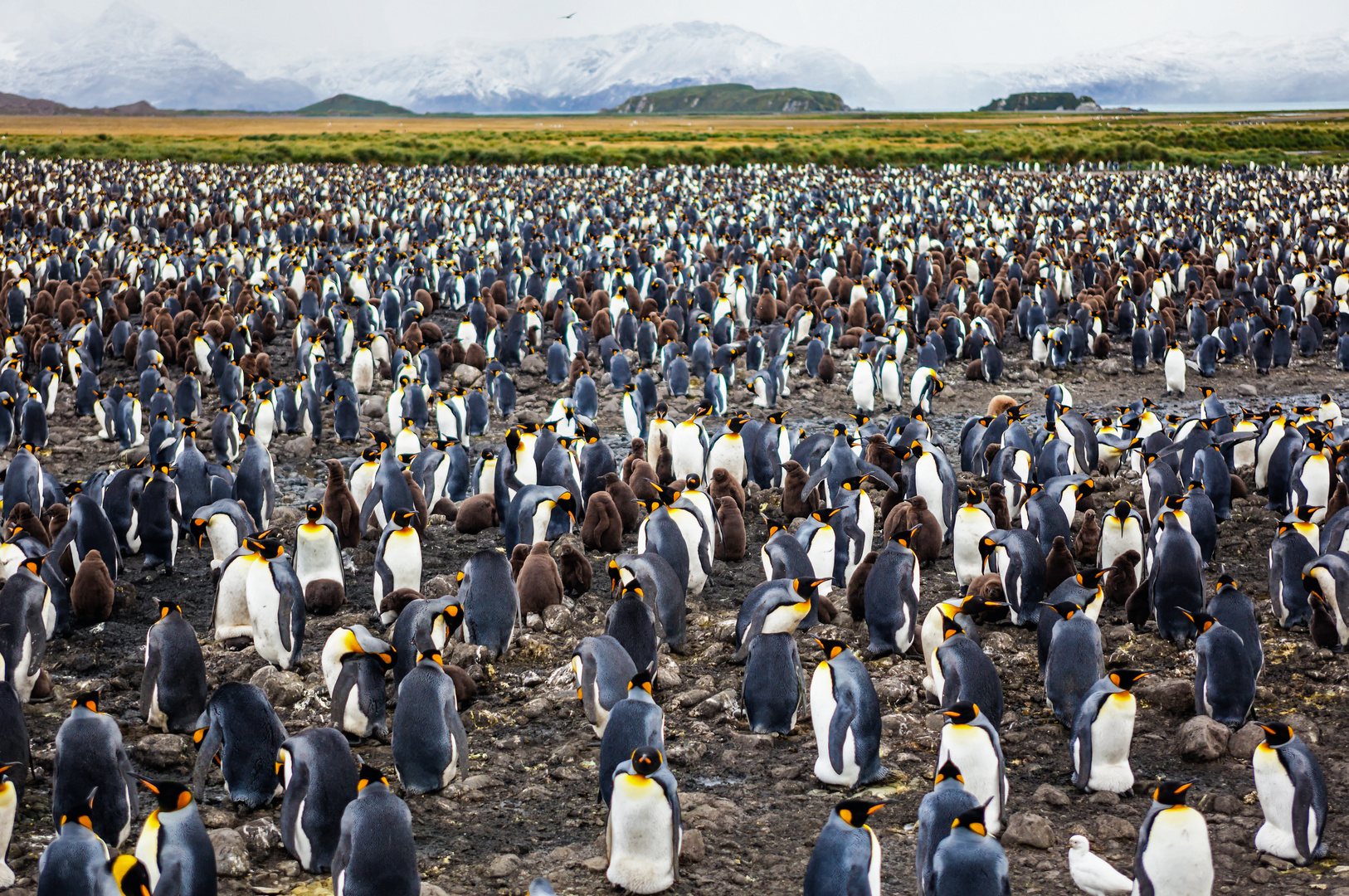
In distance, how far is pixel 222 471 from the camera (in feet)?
28.7

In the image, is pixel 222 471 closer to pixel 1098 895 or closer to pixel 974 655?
pixel 974 655

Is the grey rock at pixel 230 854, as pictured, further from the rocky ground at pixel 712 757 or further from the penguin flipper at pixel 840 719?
the penguin flipper at pixel 840 719

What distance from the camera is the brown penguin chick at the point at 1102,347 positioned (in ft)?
48.2

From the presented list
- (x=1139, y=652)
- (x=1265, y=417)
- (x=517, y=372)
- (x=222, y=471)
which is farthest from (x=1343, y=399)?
(x=222, y=471)

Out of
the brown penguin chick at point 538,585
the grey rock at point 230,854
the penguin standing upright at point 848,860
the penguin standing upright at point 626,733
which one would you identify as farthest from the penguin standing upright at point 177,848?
the brown penguin chick at point 538,585

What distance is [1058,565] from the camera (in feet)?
22.6

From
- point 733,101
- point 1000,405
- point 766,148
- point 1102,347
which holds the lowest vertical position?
point 1000,405

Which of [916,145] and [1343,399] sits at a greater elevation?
[916,145]

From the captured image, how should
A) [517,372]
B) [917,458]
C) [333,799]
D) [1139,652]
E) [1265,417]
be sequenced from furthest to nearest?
[517,372] → [1265,417] → [917,458] → [1139,652] → [333,799]

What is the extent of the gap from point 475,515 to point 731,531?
2.03 metres

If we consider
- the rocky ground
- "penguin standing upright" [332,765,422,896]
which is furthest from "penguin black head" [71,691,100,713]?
"penguin standing upright" [332,765,422,896]

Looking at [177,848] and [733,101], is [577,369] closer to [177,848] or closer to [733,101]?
[177,848]

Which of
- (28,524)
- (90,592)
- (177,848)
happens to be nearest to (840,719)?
(177,848)

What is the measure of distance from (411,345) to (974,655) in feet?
33.4
